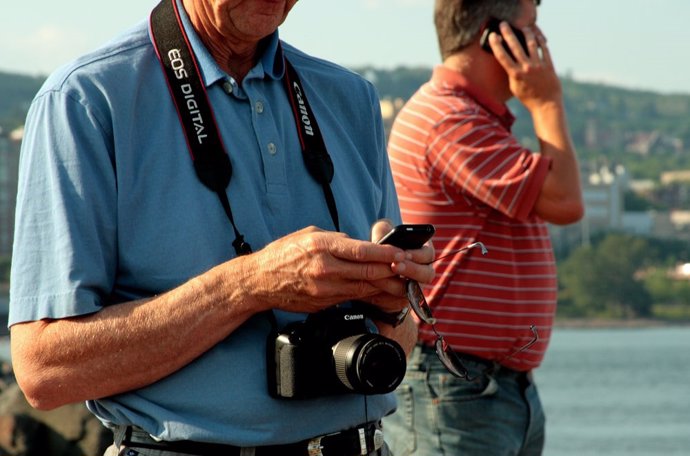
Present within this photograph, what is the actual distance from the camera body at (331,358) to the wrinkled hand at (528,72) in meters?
2.10

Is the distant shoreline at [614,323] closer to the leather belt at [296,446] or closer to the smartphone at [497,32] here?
the smartphone at [497,32]

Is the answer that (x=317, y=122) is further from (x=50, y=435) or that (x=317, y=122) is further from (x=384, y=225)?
(x=50, y=435)

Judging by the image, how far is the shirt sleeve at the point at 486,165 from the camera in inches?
164

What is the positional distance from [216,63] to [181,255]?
0.38m

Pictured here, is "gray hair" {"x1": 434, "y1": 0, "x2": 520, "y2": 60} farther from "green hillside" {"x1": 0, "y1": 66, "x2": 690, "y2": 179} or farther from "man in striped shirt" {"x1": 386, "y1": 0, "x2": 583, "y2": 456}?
"green hillside" {"x1": 0, "y1": 66, "x2": 690, "y2": 179}

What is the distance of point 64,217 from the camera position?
2.43 metres

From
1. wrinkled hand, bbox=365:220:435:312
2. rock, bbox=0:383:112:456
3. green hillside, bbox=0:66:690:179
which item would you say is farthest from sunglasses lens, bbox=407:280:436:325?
green hillside, bbox=0:66:690:179

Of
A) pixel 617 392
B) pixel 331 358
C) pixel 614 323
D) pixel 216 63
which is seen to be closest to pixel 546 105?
pixel 216 63

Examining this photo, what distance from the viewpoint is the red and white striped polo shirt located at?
164 inches

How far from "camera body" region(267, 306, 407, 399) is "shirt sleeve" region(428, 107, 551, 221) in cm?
171

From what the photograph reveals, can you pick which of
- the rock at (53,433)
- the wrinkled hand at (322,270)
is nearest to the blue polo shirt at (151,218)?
the wrinkled hand at (322,270)

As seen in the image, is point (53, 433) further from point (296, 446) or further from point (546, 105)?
point (296, 446)

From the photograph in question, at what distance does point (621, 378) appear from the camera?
6041 cm

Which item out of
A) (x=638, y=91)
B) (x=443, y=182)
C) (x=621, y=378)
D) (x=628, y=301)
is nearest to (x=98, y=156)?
(x=443, y=182)
